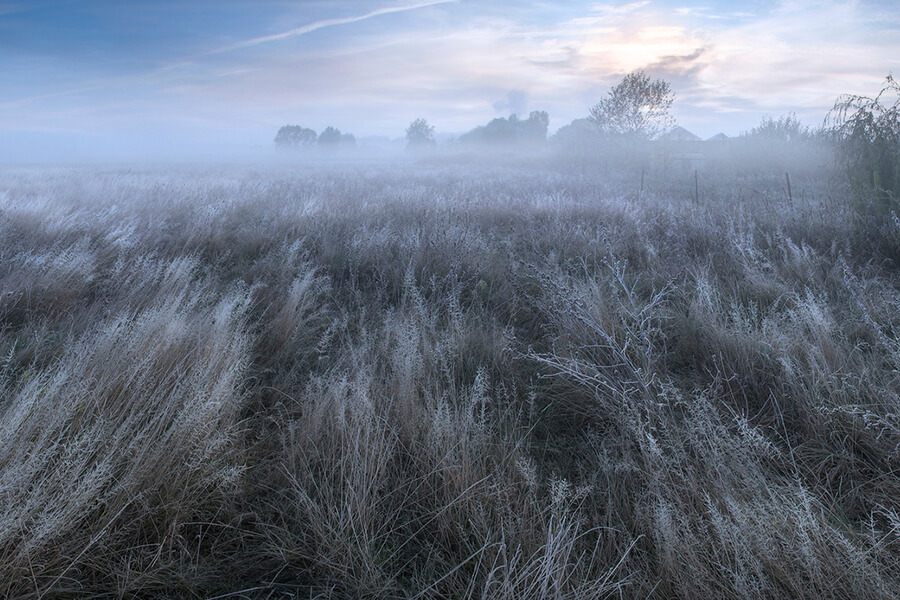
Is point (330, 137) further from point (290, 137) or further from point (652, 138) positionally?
point (652, 138)

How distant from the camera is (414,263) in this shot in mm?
5027

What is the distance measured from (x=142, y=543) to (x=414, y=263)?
3.66m

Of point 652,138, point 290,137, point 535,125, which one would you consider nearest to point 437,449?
point 652,138

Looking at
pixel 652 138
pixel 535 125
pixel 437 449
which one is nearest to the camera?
pixel 437 449

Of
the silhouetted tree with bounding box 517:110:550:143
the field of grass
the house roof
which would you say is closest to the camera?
the field of grass

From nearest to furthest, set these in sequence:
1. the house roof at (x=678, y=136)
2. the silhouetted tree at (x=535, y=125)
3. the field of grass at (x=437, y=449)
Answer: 1. the field of grass at (x=437, y=449)
2. the house roof at (x=678, y=136)
3. the silhouetted tree at (x=535, y=125)

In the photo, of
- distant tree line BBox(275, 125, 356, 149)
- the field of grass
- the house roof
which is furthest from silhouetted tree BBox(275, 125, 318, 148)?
the field of grass

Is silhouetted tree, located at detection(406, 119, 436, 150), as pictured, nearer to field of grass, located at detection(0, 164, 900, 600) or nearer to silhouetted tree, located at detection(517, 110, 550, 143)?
silhouetted tree, located at detection(517, 110, 550, 143)

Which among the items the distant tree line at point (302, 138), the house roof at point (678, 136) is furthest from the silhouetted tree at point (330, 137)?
the house roof at point (678, 136)

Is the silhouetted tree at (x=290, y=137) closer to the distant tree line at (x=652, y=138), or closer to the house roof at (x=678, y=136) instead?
the distant tree line at (x=652, y=138)

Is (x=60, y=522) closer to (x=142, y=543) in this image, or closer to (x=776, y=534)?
(x=142, y=543)

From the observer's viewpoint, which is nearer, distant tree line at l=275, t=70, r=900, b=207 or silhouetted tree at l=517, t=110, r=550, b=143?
distant tree line at l=275, t=70, r=900, b=207

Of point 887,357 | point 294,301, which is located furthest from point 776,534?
point 294,301

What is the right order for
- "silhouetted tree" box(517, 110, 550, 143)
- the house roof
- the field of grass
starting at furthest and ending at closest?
Result: 1. "silhouetted tree" box(517, 110, 550, 143)
2. the house roof
3. the field of grass
